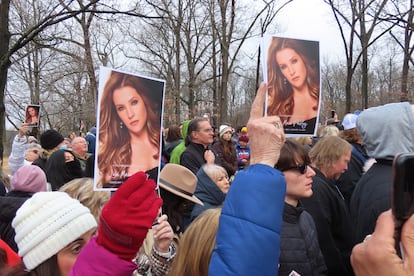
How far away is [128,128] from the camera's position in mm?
3246

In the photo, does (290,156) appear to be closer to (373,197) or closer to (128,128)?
(373,197)

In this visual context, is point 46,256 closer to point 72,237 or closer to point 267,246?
point 72,237

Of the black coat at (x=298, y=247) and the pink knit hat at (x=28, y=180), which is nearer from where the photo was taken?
the black coat at (x=298, y=247)

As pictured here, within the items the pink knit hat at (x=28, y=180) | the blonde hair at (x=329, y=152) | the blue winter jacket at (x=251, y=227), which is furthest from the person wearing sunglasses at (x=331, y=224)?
the pink knit hat at (x=28, y=180)

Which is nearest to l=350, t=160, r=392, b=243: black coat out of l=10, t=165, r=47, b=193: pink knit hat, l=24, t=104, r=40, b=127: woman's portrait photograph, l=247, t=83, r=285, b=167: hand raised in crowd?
l=247, t=83, r=285, b=167: hand raised in crowd

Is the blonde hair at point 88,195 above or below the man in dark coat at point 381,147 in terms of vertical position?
below

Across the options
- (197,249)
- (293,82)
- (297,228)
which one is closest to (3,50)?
(293,82)

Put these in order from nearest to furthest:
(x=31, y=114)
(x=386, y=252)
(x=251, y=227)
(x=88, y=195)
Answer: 1. (x=386, y=252)
2. (x=251, y=227)
3. (x=88, y=195)
4. (x=31, y=114)

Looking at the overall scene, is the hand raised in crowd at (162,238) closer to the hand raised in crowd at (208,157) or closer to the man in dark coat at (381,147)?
the man in dark coat at (381,147)

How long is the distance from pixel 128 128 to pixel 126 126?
0.07 ft

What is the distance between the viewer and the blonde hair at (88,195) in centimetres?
333

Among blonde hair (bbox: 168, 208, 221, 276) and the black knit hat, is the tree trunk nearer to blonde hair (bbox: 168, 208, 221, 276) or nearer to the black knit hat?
the black knit hat

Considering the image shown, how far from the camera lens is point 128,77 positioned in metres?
3.21

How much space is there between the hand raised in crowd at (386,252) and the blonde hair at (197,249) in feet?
3.53
